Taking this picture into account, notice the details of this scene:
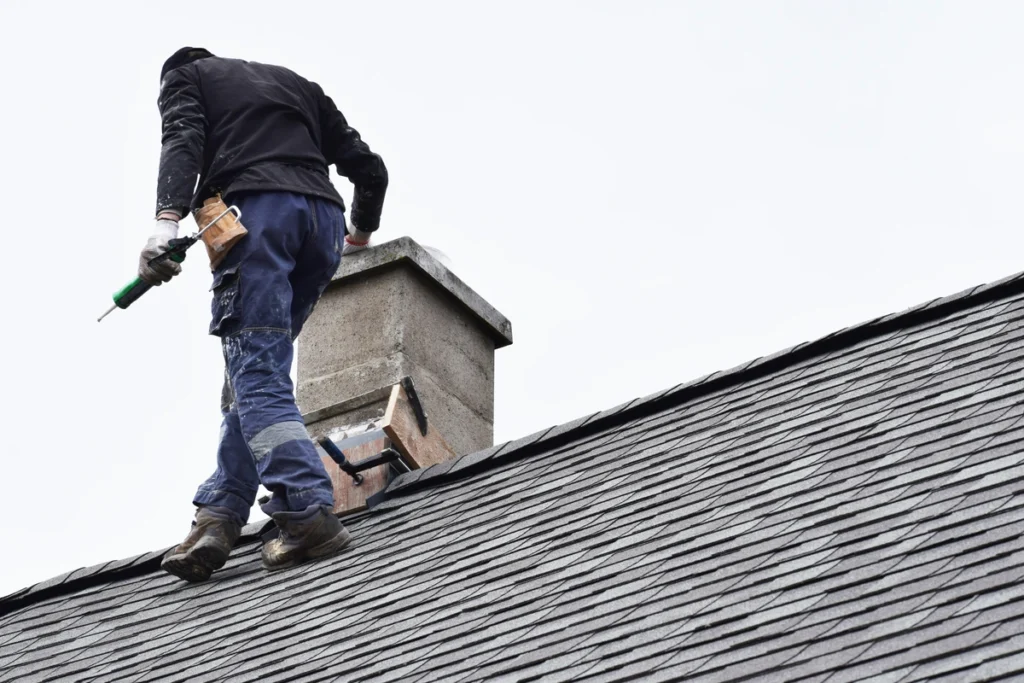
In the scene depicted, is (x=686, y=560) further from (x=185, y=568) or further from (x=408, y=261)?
(x=408, y=261)

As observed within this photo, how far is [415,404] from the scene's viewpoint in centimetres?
783

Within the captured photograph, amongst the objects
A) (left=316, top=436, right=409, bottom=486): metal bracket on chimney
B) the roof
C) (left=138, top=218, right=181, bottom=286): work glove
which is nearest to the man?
(left=138, top=218, right=181, bottom=286): work glove

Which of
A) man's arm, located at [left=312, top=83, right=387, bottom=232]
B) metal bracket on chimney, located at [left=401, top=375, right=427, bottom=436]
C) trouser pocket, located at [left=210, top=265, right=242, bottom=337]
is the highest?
man's arm, located at [left=312, top=83, right=387, bottom=232]

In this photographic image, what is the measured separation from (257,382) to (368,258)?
1488mm

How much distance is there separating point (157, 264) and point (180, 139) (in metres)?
0.54

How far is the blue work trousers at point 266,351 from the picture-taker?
6.90 m

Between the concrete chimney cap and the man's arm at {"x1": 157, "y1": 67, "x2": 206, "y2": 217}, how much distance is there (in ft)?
4.14

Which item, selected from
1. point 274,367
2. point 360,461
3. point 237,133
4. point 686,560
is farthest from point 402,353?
point 686,560

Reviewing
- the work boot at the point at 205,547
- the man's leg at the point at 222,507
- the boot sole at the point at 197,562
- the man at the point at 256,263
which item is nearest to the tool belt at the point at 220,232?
the man at the point at 256,263

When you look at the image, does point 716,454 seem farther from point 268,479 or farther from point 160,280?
point 160,280

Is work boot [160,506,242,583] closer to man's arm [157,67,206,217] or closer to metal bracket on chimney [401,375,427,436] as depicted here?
metal bracket on chimney [401,375,427,436]

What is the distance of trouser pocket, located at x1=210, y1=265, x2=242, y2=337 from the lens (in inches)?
278

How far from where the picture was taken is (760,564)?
209 inches

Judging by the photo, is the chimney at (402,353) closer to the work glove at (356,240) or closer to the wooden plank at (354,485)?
the work glove at (356,240)
